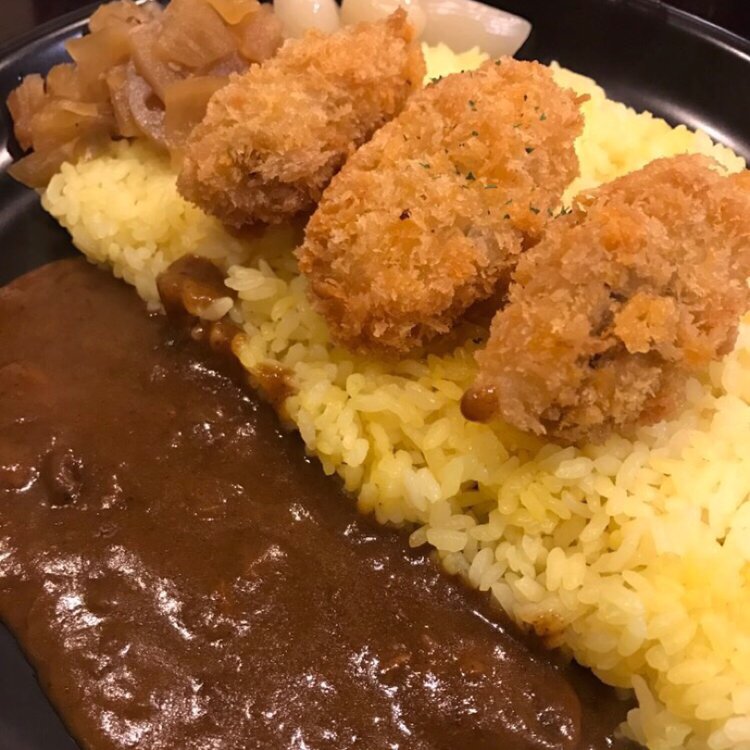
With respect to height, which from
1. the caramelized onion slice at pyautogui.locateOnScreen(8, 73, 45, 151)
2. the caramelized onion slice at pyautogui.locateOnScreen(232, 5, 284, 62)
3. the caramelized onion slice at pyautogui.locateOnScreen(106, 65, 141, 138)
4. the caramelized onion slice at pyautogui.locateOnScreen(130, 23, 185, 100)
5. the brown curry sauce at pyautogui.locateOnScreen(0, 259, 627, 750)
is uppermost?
the caramelized onion slice at pyautogui.locateOnScreen(232, 5, 284, 62)

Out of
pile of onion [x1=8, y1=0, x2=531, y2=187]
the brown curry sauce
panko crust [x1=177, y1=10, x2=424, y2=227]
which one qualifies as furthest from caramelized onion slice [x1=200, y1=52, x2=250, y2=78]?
the brown curry sauce

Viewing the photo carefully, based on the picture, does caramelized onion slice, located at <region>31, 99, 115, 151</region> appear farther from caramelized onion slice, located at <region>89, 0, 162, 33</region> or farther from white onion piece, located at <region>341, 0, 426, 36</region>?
white onion piece, located at <region>341, 0, 426, 36</region>

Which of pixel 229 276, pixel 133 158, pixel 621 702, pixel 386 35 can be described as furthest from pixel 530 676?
pixel 133 158

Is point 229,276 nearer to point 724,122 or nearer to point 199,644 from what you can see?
Answer: point 199,644

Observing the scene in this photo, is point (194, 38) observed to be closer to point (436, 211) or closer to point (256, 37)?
point (256, 37)

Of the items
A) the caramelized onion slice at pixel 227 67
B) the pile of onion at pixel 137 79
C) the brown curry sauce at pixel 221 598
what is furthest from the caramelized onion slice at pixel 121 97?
the brown curry sauce at pixel 221 598

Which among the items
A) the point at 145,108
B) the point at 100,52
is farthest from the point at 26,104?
the point at 145,108
